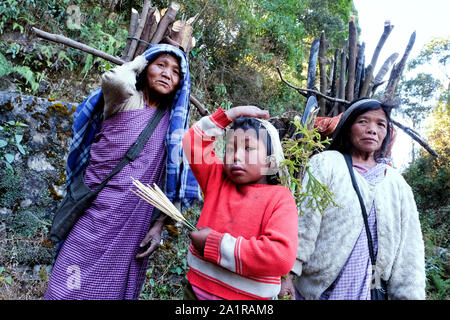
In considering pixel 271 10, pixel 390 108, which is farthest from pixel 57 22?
pixel 271 10

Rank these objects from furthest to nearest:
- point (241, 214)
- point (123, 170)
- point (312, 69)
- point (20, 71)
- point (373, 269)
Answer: point (20, 71) → point (312, 69) → point (123, 170) → point (373, 269) → point (241, 214)

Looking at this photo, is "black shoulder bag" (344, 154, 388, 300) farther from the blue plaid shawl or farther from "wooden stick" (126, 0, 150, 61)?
"wooden stick" (126, 0, 150, 61)

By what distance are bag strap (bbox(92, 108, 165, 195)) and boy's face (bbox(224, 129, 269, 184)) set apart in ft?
2.05

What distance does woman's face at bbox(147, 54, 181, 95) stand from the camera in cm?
191

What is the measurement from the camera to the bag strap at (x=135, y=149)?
1773 millimetres

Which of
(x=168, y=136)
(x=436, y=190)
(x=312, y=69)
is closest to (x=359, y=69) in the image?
(x=312, y=69)

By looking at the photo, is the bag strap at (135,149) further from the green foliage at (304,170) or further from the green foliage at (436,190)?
the green foliage at (436,190)

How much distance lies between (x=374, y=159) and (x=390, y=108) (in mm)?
338

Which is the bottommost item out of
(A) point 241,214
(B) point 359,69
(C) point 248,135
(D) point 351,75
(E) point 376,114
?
(A) point 241,214

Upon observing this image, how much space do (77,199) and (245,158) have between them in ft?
3.29

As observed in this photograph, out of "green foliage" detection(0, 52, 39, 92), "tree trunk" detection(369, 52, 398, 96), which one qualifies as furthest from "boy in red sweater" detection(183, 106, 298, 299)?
"green foliage" detection(0, 52, 39, 92)

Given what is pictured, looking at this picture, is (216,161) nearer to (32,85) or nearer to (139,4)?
(32,85)

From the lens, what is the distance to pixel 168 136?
76.4 inches

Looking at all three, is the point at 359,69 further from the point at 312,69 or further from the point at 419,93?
the point at 419,93
